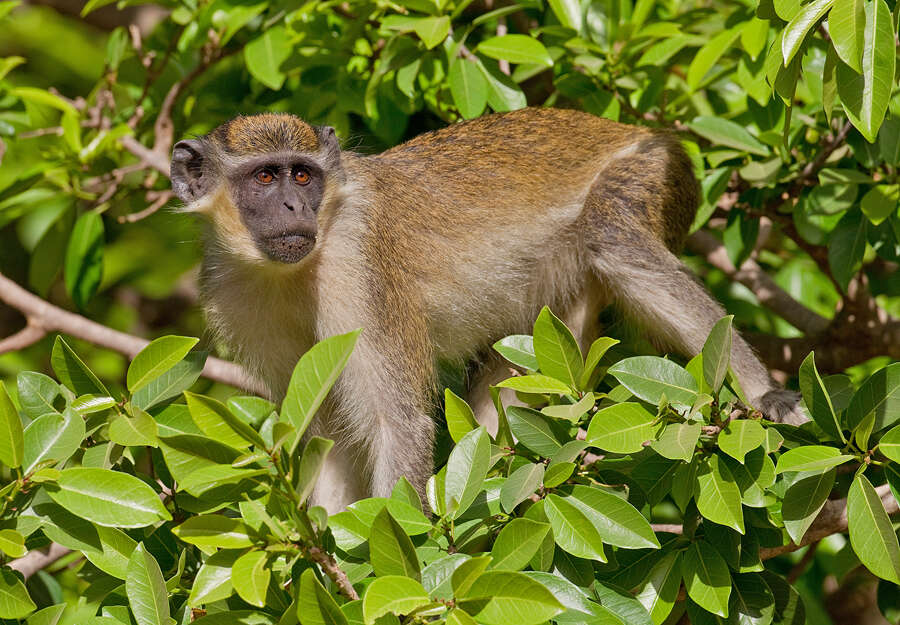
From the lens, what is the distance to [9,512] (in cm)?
293

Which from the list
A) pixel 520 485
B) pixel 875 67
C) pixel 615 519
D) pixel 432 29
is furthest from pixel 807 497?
pixel 432 29

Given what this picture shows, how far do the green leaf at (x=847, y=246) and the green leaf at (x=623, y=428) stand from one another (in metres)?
2.07

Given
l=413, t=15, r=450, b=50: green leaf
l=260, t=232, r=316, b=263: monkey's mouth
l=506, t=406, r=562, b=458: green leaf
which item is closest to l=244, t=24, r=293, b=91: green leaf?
l=413, t=15, r=450, b=50: green leaf

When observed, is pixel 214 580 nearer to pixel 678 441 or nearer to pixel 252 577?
pixel 252 577

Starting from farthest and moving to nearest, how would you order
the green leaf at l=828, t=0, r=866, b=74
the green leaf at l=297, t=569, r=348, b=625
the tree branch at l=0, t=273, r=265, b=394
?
the tree branch at l=0, t=273, r=265, b=394
the green leaf at l=828, t=0, r=866, b=74
the green leaf at l=297, t=569, r=348, b=625

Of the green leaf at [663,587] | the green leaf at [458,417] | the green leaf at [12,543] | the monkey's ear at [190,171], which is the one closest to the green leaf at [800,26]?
the green leaf at [458,417]

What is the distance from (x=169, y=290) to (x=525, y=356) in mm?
5499

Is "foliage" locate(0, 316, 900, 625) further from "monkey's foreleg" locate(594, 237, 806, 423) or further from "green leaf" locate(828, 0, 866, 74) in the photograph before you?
"monkey's foreleg" locate(594, 237, 806, 423)

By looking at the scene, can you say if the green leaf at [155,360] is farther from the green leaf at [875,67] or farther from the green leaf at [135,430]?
the green leaf at [875,67]

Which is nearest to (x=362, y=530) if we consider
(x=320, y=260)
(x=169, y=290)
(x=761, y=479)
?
(x=761, y=479)

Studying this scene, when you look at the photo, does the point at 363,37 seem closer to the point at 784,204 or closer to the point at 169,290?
the point at 784,204

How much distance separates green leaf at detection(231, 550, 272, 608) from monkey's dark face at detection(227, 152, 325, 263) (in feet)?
6.66

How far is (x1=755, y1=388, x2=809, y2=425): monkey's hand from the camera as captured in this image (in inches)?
171

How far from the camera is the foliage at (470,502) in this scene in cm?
249
